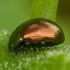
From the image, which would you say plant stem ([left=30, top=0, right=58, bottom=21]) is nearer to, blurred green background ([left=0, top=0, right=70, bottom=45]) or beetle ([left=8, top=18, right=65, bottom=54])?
beetle ([left=8, top=18, right=65, bottom=54])

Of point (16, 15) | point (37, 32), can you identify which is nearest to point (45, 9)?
point (37, 32)

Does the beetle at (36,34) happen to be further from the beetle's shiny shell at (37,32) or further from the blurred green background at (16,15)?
the blurred green background at (16,15)

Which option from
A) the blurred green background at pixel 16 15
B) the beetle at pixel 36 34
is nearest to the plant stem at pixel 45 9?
the beetle at pixel 36 34

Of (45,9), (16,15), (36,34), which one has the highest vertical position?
(45,9)

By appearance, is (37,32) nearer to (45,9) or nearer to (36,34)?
(36,34)

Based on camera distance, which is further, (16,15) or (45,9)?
(16,15)

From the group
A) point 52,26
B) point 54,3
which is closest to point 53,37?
point 52,26

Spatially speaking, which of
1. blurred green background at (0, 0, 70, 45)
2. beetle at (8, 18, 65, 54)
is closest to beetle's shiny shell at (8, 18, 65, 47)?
beetle at (8, 18, 65, 54)

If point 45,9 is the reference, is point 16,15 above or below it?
below
